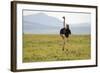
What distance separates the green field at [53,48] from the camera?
72.2 inches

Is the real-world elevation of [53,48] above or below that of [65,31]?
below

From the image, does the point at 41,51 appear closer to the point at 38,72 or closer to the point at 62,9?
the point at 38,72

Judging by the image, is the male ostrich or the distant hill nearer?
the distant hill

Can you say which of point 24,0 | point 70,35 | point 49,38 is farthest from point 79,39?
point 24,0

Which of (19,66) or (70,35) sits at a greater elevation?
(70,35)

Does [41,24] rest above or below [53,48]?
above

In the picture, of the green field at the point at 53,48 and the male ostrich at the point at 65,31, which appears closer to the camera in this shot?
the green field at the point at 53,48

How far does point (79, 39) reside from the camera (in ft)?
6.69

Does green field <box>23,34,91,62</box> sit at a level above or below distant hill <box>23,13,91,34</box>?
below

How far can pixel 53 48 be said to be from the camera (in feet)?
6.31

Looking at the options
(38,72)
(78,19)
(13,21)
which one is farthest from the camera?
(78,19)

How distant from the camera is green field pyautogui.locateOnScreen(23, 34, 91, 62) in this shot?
1.83 meters

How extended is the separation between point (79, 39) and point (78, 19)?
176mm

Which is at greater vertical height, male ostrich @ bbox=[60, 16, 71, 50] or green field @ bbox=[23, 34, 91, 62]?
male ostrich @ bbox=[60, 16, 71, 50]
